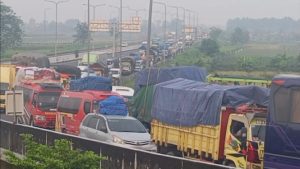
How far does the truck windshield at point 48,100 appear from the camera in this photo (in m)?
34.3

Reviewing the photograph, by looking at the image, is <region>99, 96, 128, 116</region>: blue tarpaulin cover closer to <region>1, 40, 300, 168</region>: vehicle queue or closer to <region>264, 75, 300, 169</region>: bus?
<region>1, 40, 300, 168</region>: vehicle queue

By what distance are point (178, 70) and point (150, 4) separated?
8.99m

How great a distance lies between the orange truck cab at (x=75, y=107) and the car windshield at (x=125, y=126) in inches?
203

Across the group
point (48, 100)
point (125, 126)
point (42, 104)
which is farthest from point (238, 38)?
point (125, 126)

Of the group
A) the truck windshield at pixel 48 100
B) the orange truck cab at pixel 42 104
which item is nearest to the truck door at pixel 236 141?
the orange truck cab at pixel 42 104

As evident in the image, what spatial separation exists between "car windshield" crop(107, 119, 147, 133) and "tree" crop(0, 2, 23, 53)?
274ft

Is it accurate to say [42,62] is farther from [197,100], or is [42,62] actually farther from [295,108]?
[295,108]

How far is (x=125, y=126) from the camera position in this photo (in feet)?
75.7

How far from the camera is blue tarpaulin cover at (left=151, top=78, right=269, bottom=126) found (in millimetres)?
19672

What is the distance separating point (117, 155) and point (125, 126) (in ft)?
22.4

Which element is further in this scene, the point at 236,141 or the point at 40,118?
the point at 40,118

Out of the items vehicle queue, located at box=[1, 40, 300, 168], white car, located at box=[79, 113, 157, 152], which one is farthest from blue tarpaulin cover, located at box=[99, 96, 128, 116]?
white car, located at box=[79, 113, 157, 152]

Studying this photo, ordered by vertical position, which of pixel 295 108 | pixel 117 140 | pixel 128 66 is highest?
pixel 295 108

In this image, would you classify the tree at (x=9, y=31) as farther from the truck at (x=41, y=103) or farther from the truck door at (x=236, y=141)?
the truck door at (x=236, y=141)
